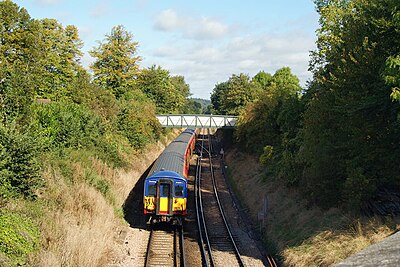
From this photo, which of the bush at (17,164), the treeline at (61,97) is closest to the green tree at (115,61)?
the treeline at (61,97)

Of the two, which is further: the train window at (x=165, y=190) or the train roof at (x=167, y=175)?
the train roof at (x=167, y=175)

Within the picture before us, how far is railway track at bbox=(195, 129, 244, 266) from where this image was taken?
50.8 ft

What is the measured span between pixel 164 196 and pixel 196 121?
26624mm

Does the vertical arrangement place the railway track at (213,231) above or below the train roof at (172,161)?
below

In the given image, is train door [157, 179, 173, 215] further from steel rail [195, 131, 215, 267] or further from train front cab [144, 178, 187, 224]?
steel rail [195, 131, 215, 267]

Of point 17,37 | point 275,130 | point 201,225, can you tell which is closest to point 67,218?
point 201,225

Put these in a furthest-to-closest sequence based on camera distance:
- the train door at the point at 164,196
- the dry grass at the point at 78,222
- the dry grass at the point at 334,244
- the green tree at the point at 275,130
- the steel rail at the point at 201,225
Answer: the green tree at the point at 275,130
the train door at the point at 164,196
the steel rail at the point at 201,225
the dry grass at the point at 334,244
the dry grass at the point at 78,222

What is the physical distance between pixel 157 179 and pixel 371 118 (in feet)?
30.1

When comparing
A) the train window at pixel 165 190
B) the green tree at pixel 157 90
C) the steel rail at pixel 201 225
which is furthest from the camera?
the green tree at pixel 157 90

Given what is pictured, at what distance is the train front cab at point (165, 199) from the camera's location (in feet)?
60.1

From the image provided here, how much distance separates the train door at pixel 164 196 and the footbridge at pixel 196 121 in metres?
25.3

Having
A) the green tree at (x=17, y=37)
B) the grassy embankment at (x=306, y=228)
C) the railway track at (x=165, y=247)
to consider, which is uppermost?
the green tree at (x=17, y=37)

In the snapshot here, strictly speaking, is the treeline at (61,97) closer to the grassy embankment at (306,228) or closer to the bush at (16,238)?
the bush at (16,238)

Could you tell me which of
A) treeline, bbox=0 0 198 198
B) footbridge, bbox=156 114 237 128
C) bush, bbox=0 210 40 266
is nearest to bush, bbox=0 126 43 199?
treeline, bbox=0 0 198 198
